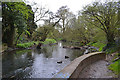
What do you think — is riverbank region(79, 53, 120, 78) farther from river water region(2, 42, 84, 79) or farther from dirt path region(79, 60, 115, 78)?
river water region(2, 42, 84, 79)

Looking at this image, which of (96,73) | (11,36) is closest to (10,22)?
(11,36)

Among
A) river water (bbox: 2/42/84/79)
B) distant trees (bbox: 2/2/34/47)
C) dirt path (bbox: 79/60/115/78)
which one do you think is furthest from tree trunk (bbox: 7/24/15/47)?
dirt path (bbox: 79/60/115/78)

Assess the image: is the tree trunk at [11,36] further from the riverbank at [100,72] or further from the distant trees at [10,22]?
the riverbank at [100,72]

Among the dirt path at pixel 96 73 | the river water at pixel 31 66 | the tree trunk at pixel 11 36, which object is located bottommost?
the river water at pixel 31 66

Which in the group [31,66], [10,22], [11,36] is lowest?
[31,66]

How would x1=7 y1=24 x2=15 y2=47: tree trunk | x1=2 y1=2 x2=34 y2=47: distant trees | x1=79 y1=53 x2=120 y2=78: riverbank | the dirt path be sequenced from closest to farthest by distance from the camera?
x1=79 y1=53 x2=120 y2=78: riverbank → the dirt path → x1=2 y1=2 x2=34 y2=47: distant trees → x1=7 y1=24 x2=15 y2=47: tree trunk

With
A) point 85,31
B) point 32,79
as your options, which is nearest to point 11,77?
point 32,79

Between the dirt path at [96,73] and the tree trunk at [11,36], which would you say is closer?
the dirt path at [96,73]

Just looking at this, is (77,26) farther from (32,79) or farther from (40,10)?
(32,79)

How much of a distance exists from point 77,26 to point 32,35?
11.2 metres

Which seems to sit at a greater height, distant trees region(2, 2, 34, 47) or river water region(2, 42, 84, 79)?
distant trees region(2, 2, 34, 47)

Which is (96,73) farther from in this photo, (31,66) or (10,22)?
(10,22)

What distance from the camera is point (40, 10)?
21031 millimetres

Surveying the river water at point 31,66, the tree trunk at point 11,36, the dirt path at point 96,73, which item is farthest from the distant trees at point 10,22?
the dirt path at point 96,73
